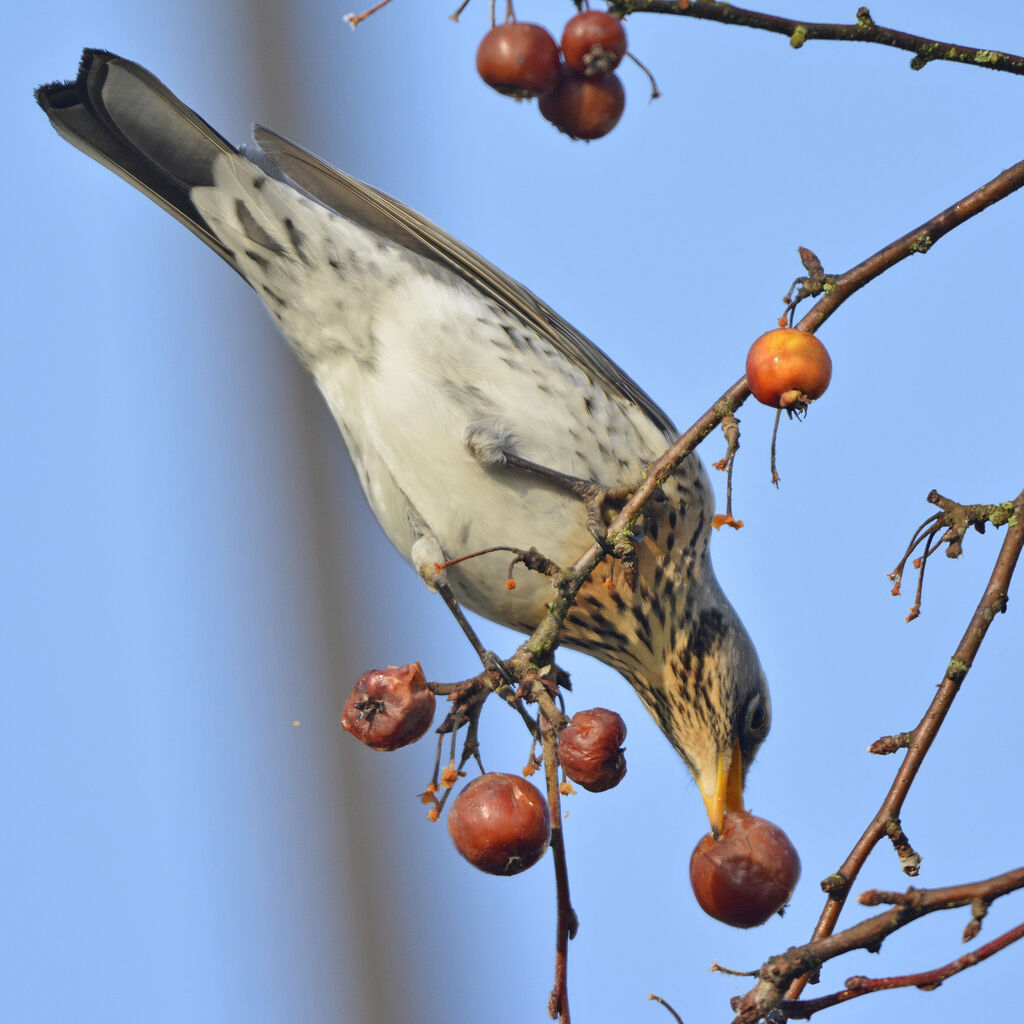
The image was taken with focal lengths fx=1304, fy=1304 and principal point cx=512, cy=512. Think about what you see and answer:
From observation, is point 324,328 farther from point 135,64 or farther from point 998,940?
point 998,940

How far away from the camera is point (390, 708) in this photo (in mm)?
1937

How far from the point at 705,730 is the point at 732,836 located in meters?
1.19

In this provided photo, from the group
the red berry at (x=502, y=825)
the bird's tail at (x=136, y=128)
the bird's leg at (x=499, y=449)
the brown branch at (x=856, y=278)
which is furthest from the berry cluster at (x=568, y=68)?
the bird's tail at (x=136, y=128)

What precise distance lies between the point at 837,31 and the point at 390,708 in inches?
43.5

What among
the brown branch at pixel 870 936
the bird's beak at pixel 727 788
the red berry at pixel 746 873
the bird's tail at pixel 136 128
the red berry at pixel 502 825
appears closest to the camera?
the brown branch at pixel 870 936

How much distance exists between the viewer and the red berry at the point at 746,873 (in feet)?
6.12

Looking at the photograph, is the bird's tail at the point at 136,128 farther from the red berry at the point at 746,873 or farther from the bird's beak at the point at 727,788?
the red berry at the point at 746,873

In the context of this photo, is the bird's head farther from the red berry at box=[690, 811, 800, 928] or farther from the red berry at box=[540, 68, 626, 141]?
the red berry at box=[540, 68, 626, 141]

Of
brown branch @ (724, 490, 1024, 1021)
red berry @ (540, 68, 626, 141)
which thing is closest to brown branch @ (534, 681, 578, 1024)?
brown branch @ (724, 490, 1024, 1021)

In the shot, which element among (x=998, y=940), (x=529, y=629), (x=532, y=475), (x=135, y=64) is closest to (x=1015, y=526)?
(x=998, y=940)

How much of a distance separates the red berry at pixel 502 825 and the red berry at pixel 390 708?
18 centimetres

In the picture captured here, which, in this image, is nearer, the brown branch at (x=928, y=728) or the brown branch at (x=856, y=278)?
the brown branch at (x=928, y=728)

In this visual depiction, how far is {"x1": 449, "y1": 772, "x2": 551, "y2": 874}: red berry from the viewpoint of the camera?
173 centimetres

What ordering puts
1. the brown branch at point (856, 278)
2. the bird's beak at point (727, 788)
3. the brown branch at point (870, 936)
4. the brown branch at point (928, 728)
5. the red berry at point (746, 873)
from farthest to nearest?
the bird's beak at point (727, 788) → the red berry at point (746, 873) → the brown branch at point (856, 278) → the brown branch at point (928, 728) → the brown branch at point (870, 936)
